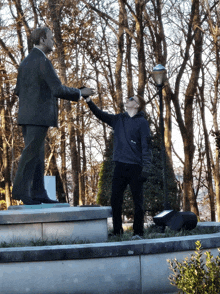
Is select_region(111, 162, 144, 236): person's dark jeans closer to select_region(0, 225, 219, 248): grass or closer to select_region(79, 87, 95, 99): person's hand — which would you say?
select_region(0, 225, 219, 248): grass

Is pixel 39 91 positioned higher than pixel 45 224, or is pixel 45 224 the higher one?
pixel 39 91

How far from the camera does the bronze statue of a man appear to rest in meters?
6.27

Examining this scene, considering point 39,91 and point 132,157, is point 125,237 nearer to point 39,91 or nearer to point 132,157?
point 132,157

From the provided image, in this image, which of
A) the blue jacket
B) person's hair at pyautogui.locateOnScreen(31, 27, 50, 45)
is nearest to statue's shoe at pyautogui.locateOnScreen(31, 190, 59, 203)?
the blue jacket

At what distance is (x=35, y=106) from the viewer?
6.30 m

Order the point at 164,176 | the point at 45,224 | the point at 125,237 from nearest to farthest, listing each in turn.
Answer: the point at 45,224 → the point at 125,237 → the point at 164,176

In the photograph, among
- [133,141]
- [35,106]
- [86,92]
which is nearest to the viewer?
[133,141]

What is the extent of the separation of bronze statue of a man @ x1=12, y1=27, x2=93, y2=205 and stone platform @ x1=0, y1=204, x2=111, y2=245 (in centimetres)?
59

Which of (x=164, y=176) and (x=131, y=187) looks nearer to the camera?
(x=131, y=187)

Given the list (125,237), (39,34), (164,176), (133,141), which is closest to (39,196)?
(125,237)

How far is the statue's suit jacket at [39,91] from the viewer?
6.28 metres

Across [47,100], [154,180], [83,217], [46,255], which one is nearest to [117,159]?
[83,217]

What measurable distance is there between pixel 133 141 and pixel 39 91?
150 cm

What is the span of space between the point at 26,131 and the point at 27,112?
0.94 feet
